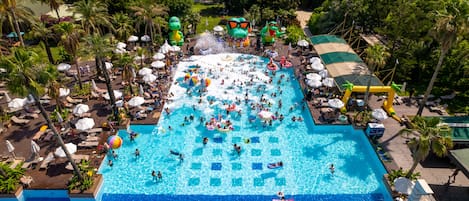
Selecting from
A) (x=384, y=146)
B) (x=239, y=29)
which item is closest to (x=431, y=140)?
(x=384, y=146)

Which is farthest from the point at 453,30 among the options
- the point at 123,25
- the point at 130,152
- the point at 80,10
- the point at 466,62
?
the point at 123,25

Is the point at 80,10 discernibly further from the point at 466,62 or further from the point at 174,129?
the point at 466,62

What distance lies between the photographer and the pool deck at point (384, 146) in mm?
22078

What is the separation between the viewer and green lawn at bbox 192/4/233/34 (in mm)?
56544

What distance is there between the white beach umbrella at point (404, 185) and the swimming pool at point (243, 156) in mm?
1532

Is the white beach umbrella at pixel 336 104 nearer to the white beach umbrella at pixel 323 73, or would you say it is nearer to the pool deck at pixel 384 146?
the pool deck at pixel 384 146

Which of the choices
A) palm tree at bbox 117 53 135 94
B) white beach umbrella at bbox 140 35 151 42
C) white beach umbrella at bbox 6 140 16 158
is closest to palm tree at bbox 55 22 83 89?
palm tree at bbox 117 53 135 94

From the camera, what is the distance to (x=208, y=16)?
6444 cm

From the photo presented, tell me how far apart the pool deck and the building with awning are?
2.92 meters

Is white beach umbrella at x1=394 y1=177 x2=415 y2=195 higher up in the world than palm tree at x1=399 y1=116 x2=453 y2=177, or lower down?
lower down

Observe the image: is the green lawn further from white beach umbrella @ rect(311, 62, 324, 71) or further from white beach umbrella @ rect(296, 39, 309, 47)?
white beach umbrella @ rect(311, 62, 324, 71)

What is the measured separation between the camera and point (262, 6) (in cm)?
5828

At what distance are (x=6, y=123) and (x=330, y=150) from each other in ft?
94.3

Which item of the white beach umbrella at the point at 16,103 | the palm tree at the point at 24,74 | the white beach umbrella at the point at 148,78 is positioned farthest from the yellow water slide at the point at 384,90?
the white beach umbrella at the point at 16,103
